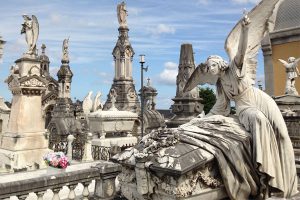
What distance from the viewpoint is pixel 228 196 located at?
377cm

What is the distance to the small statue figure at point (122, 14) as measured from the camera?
2925 centimetres

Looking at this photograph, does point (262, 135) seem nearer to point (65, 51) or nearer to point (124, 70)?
point (65, 51)

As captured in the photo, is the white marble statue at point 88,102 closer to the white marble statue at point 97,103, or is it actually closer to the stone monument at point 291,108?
the white marble statue at point 97,103

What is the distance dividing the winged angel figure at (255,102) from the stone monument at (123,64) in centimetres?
2393

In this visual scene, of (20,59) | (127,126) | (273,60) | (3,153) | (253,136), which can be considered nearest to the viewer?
(253,136)

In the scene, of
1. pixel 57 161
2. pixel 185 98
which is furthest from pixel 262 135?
pixel 185 98

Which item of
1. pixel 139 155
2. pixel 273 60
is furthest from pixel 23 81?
pixel 273 60

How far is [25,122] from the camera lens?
10875 millimetres

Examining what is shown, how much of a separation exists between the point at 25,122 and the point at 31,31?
340 cm

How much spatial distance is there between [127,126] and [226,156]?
9.78m

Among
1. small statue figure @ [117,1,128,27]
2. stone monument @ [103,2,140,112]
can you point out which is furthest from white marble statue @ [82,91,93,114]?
small statue figure @ [117,1,128,27]

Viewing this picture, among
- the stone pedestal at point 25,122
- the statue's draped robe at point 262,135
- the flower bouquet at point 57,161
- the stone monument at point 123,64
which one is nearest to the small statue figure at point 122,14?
the stone monument at point 123,64

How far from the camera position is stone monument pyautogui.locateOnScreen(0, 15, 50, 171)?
10367 mm

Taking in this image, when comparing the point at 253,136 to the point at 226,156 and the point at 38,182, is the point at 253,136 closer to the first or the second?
the point at 226,156
